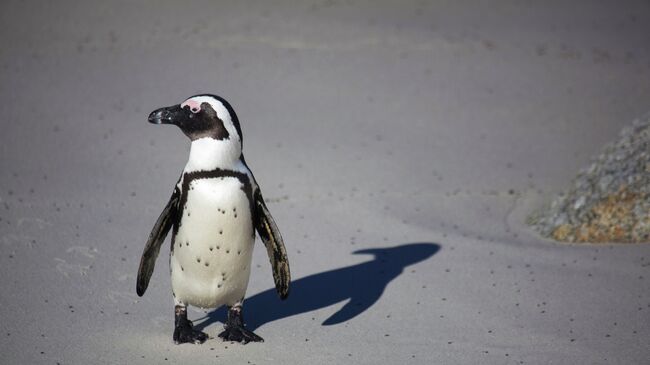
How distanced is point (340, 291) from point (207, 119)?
6.39 ft

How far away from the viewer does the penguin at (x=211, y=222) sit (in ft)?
17.5

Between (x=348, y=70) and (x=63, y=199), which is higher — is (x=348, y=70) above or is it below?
above

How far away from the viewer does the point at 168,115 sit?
5.48 meters

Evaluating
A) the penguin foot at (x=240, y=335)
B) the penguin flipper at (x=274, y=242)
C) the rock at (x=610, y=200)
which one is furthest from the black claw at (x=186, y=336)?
the rock at (x=610, y=200)

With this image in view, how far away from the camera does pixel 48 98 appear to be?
10984mm

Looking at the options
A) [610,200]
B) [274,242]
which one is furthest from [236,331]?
[610,200]

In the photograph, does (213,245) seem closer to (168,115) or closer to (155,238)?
(155,238)

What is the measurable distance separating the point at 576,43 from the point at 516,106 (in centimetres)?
257

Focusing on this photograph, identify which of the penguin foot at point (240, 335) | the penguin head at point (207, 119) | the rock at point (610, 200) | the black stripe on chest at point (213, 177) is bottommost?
the penguin foot at point (240, 335)

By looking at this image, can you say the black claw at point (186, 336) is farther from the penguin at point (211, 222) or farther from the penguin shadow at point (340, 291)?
the penguin shadow at point (340, 291)

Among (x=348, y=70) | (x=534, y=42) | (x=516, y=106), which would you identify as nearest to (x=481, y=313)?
(x=516, y=106)

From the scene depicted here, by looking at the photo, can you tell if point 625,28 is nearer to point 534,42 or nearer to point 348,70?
point 534,42

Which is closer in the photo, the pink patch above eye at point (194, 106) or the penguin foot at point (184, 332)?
the pink patch above eye at point (194, 106)

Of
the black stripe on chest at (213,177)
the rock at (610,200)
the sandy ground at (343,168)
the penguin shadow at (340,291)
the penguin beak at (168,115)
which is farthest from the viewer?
the rock at (610,200)
